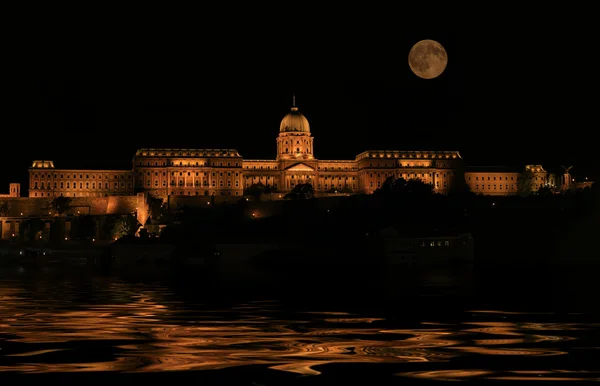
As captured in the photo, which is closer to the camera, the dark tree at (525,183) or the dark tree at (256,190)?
the dark tree at (256,190)

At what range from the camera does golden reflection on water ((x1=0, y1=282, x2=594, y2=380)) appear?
74.9 feet

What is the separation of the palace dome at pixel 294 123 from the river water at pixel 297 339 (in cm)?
14045

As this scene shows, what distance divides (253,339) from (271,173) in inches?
5997

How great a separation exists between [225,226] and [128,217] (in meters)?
24.8

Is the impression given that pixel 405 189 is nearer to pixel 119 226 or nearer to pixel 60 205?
pixel 119 226

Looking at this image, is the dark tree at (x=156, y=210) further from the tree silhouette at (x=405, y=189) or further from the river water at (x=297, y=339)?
the river water at (x=297, y=339)

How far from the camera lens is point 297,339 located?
27734 millimetres

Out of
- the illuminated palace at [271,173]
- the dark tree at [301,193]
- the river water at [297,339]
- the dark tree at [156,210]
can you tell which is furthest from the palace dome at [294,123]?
the river water at [297,339]

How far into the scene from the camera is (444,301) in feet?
143

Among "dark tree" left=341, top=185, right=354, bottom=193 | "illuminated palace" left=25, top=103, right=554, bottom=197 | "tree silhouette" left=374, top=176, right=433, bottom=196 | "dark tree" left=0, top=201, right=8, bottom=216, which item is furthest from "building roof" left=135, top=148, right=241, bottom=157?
"tree silhouette" left=374, top=176, right=433, bottom=196

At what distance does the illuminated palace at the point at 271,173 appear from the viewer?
17225cm

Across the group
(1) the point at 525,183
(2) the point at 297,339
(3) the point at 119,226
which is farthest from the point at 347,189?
(2) the point at 297,339

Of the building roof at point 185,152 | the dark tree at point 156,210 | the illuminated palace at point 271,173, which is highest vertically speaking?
the building roof at point 185,152

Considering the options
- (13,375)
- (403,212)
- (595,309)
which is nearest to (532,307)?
(595,309)
